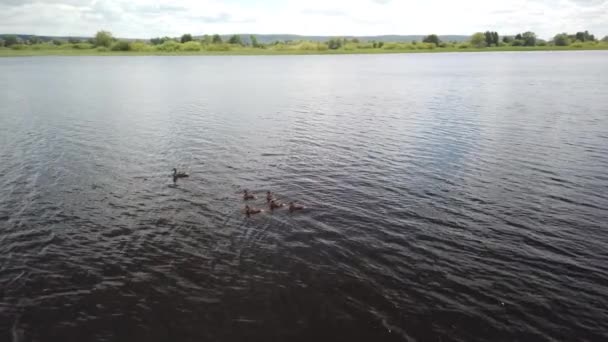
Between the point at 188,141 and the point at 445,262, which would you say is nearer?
the point at 445,262

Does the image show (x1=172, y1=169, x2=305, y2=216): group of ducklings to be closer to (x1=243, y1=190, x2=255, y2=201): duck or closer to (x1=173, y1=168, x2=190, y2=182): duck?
(x1=243, y1=190, x2=255, y2=201): duck

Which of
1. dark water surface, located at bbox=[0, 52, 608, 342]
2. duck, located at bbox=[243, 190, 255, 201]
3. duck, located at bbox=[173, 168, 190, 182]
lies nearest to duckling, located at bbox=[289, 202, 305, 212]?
dark water surface, located at bbox=[0, 52, 608, 342]

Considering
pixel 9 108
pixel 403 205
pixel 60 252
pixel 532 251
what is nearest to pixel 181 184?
pixel 60 252

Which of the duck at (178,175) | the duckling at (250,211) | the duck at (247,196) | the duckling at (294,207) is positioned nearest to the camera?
the duckling at (250,211)

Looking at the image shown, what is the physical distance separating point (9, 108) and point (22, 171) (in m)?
34.4

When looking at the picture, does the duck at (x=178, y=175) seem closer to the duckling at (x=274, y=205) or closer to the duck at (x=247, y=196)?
the duck at (x=247, y=196)

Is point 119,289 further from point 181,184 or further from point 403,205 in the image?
point 403,205

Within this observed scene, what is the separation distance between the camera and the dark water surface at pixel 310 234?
49.2ft

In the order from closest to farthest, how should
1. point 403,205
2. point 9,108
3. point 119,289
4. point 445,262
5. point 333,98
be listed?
point 119,289, point 445,262, point 403,205, point 9,108, point 333,98

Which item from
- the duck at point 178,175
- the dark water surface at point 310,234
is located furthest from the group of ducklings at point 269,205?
the duck at point 178,175

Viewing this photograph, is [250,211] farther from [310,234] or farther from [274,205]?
[310,234]

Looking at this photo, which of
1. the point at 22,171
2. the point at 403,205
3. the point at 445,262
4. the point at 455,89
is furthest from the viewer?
the point at 455,89

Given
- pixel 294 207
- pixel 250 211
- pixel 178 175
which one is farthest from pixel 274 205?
pixel 178 175

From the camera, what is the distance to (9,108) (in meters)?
58.2
